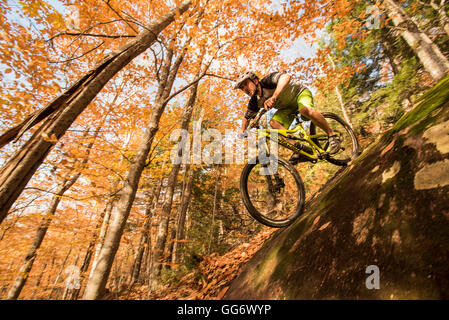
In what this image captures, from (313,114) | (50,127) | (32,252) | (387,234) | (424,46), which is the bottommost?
(387,234)

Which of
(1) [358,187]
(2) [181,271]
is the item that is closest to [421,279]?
(1) [358,187]

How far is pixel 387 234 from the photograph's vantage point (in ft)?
4.19

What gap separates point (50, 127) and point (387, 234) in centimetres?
348

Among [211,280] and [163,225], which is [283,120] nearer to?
[211,280]

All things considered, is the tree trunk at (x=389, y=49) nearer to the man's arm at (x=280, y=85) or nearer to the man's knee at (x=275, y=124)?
the man's knee at (x=275, y=124)

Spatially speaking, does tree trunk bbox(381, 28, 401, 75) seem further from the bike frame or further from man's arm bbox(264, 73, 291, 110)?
man's arm bbox(264, 73, 291, 110)

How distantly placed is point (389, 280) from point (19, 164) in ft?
11.0

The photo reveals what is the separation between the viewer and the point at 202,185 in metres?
13.8

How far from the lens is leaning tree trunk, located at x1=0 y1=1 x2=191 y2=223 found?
1848 millimetres

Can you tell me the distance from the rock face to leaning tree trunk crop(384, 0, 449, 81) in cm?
671

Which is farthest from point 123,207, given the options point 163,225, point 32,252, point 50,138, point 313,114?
point 32,252

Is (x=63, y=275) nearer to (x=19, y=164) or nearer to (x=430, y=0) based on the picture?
(x=19, y=164)

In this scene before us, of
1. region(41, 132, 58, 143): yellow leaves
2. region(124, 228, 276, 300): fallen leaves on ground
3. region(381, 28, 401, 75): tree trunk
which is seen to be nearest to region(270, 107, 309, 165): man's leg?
region(124, 228, 276, 300): fallen leaves on ground
